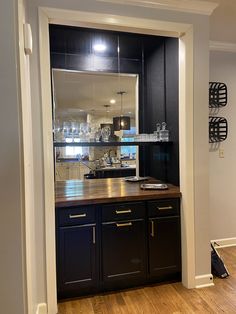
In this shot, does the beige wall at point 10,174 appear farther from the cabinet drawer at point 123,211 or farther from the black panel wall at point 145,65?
the black panel wall at point 145,65

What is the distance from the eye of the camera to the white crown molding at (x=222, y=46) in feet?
10.3

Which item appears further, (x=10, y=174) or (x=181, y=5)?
(x=181, y=5)

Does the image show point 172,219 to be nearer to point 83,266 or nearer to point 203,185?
point 203,185

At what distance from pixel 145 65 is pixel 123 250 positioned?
2.20 metres

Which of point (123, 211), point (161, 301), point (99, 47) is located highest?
point (99, 47)

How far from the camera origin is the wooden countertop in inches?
85.7

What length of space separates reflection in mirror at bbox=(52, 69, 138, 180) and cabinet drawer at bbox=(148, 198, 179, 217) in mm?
821

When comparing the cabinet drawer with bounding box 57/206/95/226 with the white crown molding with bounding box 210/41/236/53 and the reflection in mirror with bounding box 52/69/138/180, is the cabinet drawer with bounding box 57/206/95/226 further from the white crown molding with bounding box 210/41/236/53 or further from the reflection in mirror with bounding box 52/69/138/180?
the white crown molding with bounding box 210/41/236/53

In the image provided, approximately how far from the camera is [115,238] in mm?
2266

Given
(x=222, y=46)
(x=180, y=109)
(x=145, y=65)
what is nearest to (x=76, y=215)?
(x=180, y=109)

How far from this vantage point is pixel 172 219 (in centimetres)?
242

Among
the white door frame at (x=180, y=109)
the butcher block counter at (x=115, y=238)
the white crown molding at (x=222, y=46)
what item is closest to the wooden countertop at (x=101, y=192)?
the butcher block counter at (x=115, y=238)

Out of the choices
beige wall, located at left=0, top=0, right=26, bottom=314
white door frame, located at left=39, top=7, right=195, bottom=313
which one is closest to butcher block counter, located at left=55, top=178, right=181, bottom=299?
white door frame, located at left=39, top=7, right=195, bottom=313

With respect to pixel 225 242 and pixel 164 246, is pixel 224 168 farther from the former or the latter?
pixel 164 246
